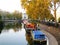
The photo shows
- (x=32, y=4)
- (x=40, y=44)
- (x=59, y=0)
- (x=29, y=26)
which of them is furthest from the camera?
(x=32, y=4)

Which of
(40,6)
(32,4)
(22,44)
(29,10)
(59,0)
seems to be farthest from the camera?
(29,10)

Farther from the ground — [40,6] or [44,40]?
[40,6]

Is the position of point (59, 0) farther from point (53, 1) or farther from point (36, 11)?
point (36, 11)

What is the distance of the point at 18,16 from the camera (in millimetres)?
166000

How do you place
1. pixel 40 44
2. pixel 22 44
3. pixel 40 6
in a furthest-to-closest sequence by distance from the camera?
pixel 40 6 < pixel 22 44 < pixel 40 44

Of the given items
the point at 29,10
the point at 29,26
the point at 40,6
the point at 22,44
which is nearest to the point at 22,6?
the point at 29,10

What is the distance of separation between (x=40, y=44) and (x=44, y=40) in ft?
2.29

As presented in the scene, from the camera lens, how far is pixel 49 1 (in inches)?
1515

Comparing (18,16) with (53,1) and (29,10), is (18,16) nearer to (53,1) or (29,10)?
(29,10)

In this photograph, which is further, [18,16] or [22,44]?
[18,16]

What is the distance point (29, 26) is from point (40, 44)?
19934mm

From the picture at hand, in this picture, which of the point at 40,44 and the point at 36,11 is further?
the point at 36,11

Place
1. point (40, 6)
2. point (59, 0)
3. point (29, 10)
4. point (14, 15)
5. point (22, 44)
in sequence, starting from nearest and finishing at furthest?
point (22, 44) < point (59, 0) < point (40, 6) < point (29, 10) < point (14, 15)

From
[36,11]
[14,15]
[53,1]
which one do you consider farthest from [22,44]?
[14,15]
